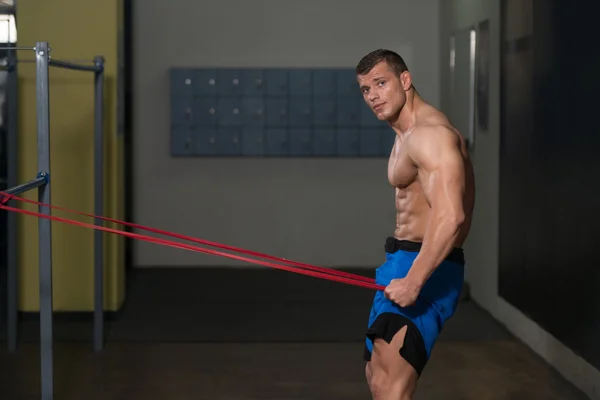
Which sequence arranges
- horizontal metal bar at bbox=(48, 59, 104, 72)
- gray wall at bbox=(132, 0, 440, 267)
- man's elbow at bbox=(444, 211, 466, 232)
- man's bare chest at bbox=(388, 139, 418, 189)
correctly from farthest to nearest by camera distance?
gray wall at bbox=(132, 0, 440, 267), horizontal metal bar at bbox=(48, 59, 104, 72), man's bare chest at bbox=(388, 139, 418, 189), man's elbow at bbox=(444, 211, 466, 232)

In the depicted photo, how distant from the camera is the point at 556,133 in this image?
4.85 metres

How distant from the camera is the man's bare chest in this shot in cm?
295

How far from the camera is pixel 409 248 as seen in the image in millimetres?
3047

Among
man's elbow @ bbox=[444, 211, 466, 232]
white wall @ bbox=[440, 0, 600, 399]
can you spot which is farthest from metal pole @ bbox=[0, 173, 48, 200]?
white wall @ bbox=[440, 0, 600, 399]

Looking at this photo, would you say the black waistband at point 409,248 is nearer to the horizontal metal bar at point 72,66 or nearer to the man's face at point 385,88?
the man's face at point 385,88

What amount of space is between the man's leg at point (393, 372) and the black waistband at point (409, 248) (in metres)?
0.24

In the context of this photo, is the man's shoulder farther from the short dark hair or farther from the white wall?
the white wall

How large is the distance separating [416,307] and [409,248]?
18 centimetres

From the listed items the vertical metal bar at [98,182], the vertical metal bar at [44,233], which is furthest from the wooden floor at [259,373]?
the vertical metal bar at [44,233]

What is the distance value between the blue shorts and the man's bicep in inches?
11.0

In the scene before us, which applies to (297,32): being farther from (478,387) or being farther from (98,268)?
(478,387)

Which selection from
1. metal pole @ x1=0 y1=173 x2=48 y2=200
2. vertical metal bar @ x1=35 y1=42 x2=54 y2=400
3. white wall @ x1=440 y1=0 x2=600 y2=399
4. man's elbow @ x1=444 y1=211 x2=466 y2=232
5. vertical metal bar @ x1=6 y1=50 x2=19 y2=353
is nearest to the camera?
man's elbow @ x1=444 y1=211 x2=466 y2=232

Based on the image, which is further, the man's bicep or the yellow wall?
the yellow wall

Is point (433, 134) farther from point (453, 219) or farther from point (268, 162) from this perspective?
point (268, 162)
